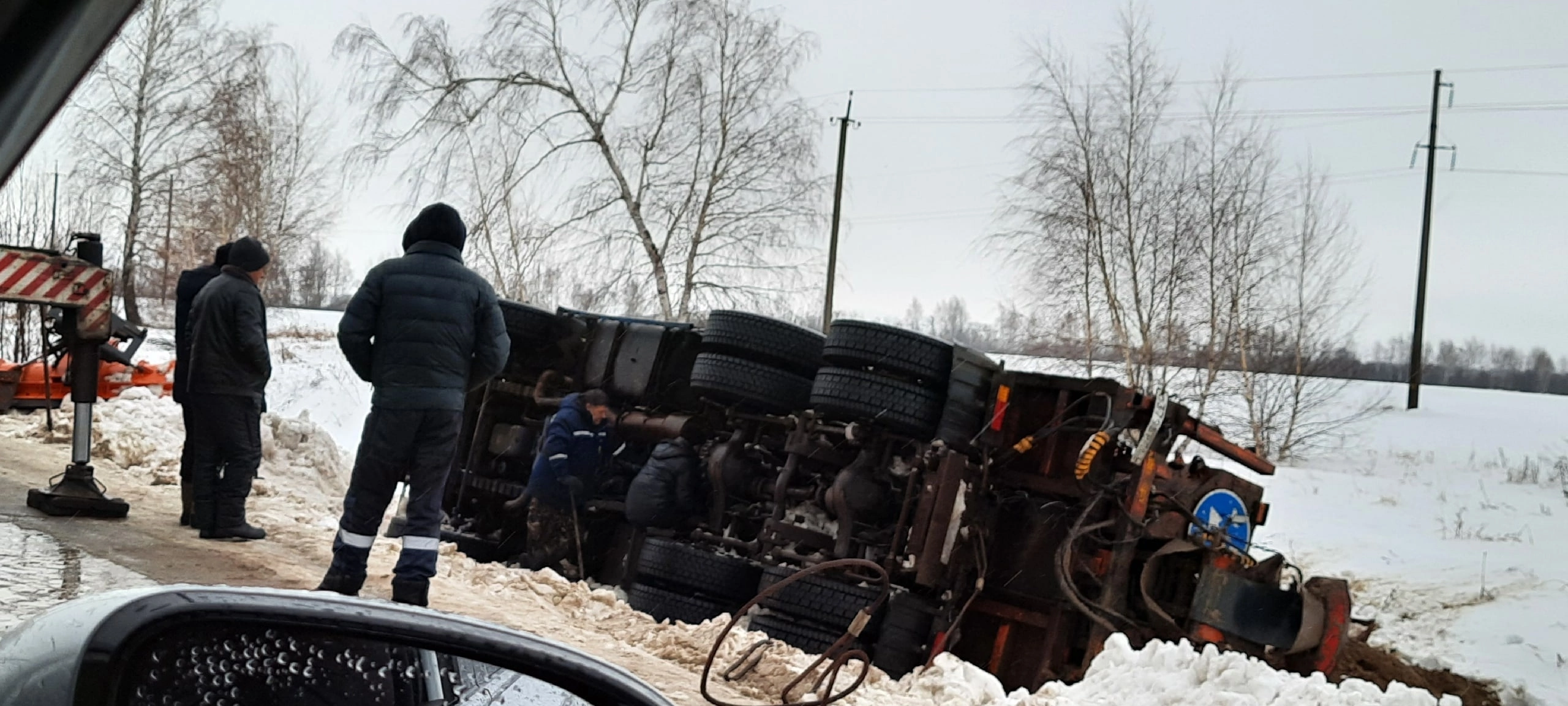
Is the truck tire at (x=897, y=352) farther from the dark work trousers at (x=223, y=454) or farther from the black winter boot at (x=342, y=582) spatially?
the dark work trousers at (x=223, y=454)

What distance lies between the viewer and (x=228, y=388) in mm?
7168

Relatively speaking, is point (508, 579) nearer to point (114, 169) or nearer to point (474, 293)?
point (474, 293)

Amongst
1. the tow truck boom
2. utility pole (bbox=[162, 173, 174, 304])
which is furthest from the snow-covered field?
utility pole (bbox=[162, 173, 174, 304])

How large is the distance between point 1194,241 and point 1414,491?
568cm

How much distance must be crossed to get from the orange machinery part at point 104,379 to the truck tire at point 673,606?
8112mm

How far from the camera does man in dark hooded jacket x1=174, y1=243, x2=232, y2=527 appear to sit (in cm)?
776

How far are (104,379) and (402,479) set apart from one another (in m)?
9.28

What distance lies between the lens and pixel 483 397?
8789mm

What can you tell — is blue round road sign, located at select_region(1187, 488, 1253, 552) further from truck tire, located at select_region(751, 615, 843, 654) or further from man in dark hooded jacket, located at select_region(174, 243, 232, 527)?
man in dark hooded jacket, located at select_region(174, 243, 232, 527)

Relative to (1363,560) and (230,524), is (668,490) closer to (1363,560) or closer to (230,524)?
(230,524)

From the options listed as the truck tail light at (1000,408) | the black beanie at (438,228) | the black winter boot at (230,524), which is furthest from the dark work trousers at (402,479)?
the truck tail light at (1000,408)

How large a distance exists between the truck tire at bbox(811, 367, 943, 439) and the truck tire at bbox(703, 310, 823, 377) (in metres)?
0.71

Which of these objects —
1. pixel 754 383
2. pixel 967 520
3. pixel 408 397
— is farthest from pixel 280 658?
pixel 754 383

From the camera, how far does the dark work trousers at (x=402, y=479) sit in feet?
18.7
